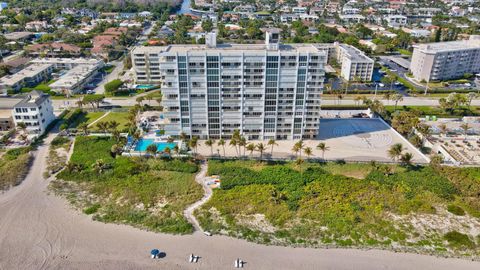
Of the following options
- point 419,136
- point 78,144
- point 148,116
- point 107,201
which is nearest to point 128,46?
point 148,116

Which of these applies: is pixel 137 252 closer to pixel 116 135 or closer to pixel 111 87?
pixel 116 135

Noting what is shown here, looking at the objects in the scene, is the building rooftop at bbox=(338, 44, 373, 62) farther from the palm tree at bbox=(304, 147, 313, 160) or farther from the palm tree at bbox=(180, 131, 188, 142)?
the palm tree at bbox=(180, 131, 188, 142)

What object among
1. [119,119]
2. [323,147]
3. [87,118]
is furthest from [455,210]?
[87,118]

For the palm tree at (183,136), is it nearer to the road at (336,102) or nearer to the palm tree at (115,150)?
the palm tree at (115,150)

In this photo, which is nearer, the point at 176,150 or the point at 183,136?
the point at 176,150

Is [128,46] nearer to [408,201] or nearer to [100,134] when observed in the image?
[100,134]

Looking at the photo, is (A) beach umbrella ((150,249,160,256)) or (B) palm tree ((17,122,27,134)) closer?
(A) beach umbrella ((150,249,160,256))

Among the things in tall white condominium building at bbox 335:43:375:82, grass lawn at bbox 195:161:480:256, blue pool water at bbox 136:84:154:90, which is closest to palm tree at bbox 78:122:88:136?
grass lawn at bbox 195:161:480:256
